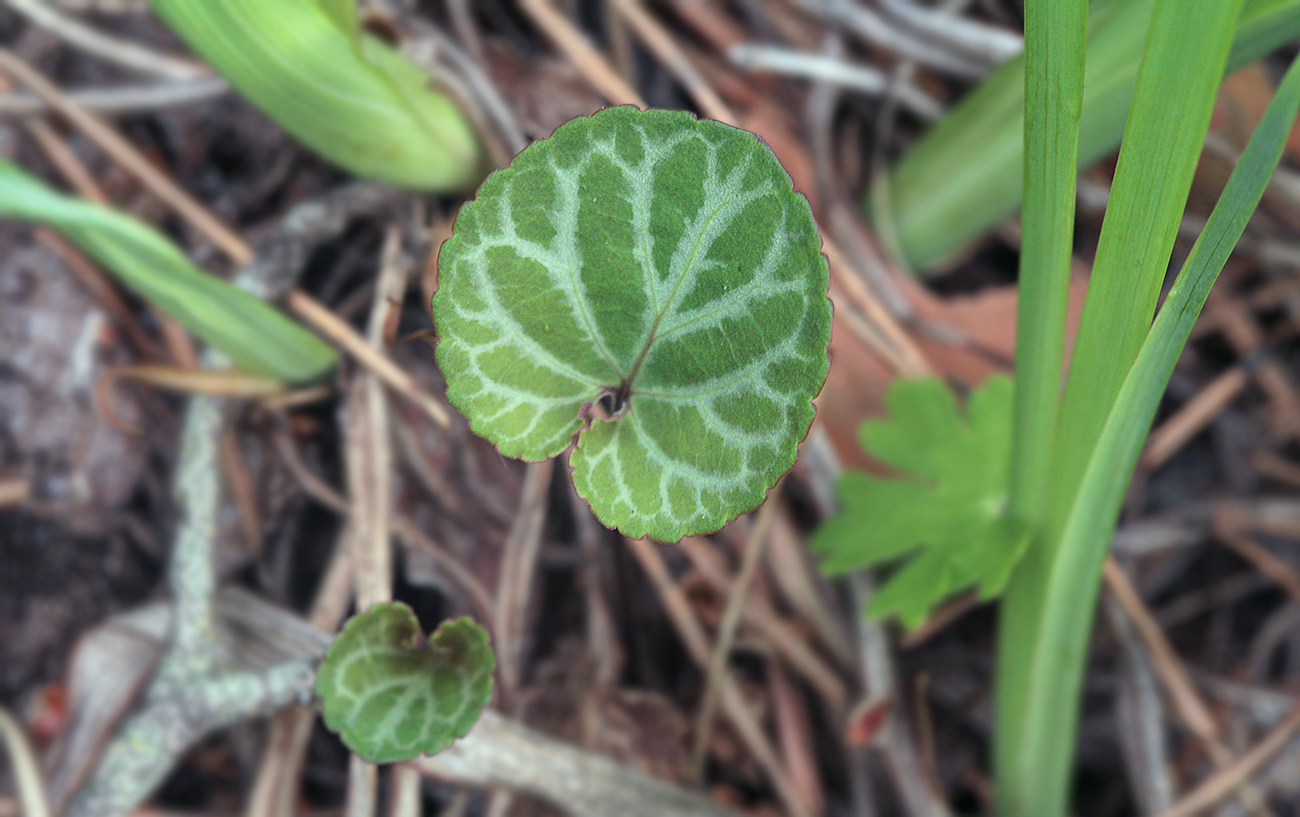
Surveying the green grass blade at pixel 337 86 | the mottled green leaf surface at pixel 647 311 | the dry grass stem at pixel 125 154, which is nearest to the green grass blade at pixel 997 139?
the mottled green leaf surface at pixel 647 311

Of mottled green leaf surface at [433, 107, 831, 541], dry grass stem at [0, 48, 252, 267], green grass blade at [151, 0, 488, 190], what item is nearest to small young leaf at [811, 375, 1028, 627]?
mottled green leaf surface at [433, 107, 831, 541]

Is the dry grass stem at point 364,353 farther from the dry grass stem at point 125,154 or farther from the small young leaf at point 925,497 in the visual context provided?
the small young leaf at point 925,497

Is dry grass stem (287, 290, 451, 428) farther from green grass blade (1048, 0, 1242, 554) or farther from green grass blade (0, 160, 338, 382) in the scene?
green grass blade (1048, 0, 1242, 554)

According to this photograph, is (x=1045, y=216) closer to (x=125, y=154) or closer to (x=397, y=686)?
(x=397, y=686)

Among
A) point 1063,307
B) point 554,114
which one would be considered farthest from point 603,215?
point 554,114

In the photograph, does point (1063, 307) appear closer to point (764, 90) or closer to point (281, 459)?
point (764, 90)

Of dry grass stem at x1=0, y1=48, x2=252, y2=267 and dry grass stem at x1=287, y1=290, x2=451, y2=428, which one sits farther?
dry grass stem at x1=0, y1=48, x2=252, y2=267
